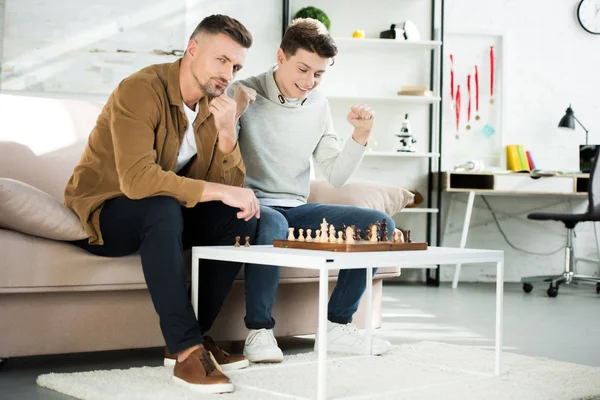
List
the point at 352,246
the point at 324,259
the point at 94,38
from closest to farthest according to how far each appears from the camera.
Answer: the point at 324,259 < the point at 352,246 < the point at 94,38

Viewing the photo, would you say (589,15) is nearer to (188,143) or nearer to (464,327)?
(464,327)

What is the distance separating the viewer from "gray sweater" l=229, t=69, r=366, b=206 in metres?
2.50

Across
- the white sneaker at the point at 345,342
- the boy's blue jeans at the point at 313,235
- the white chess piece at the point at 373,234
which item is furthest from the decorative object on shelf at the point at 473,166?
the white chess piece at the point at 373,234

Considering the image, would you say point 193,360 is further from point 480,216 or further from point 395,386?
point 480,216

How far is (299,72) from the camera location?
8.00 ft

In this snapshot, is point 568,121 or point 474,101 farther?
point 474,101

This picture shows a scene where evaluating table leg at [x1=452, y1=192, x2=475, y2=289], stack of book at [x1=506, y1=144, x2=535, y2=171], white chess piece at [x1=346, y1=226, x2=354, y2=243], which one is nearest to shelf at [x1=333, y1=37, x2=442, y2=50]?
stack of book at [x1=506, y1=144, x2=535, y2=171]

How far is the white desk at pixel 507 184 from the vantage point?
4984 millimetres

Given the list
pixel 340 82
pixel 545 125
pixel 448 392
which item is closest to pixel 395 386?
pixel 448 392

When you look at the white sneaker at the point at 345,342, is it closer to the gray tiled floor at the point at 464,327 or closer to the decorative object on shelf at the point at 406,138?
the gray tiled floor at the point at 464,327

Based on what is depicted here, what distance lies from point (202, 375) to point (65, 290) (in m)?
0.45

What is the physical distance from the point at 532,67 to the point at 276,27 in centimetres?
170

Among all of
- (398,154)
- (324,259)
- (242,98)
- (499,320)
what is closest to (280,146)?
(242,98)

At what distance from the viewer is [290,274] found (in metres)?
2.41
